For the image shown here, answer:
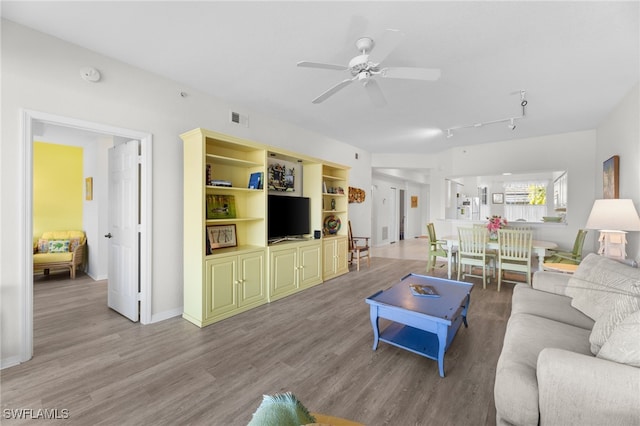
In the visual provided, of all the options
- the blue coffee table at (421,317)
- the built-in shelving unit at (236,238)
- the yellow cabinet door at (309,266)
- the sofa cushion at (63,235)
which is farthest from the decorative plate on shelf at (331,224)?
the sofa cushion at (63,235)

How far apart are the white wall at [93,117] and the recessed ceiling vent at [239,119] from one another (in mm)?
57

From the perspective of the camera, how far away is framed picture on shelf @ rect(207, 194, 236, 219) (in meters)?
3.38

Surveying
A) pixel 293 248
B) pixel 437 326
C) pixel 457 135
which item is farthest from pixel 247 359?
pixel 457 135

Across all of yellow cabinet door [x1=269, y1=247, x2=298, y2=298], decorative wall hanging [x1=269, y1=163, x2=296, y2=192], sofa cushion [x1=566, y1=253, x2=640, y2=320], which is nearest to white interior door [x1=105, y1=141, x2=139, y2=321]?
yellow cabinet door [x1=269, y1=247, x2=298, y2=298]

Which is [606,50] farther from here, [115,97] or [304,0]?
[115,97]

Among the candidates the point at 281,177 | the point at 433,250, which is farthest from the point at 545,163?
the point at 281,177

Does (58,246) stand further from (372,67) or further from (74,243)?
(372,67)

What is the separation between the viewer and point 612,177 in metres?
3.66

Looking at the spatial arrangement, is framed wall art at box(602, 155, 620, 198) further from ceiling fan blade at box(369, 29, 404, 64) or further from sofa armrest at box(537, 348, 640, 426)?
ceiling fan blade at box(369, 29, 404, 64)

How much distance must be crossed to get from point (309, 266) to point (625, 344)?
3.45 meters

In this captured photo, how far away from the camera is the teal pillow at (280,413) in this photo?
664mm

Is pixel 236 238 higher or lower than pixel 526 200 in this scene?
lower

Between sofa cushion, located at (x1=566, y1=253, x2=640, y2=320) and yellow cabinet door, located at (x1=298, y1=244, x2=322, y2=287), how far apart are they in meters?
3.06

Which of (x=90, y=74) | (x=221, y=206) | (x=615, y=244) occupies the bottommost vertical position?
(x=615, y=244)
